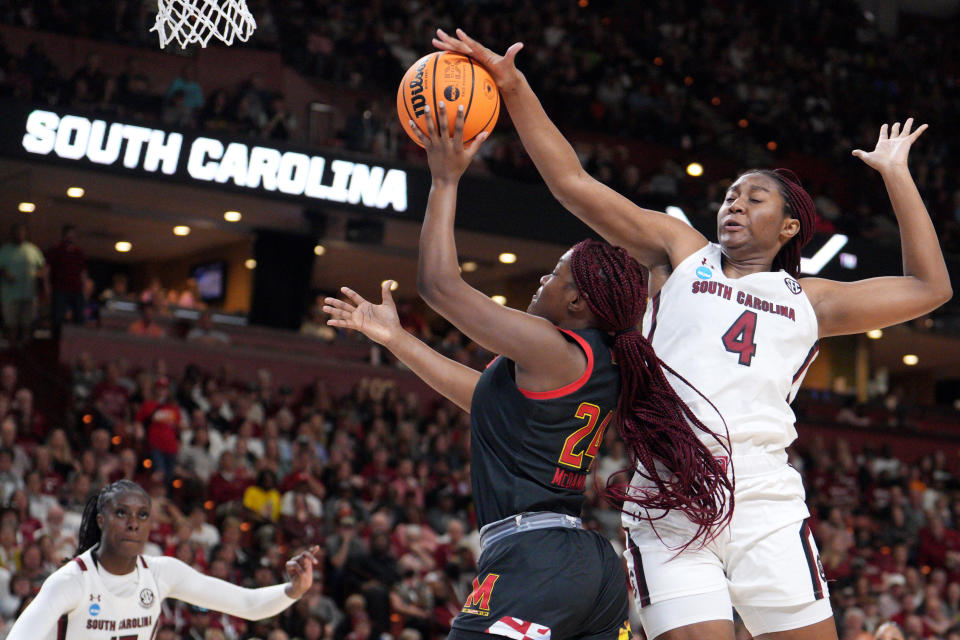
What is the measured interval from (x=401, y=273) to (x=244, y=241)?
10.3ft

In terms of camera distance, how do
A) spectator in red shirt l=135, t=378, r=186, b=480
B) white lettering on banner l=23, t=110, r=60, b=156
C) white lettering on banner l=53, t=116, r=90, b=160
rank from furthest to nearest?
white lettering on banner l=53, t=116, r=90, b=160
white lettering on banner l=23, t=110, r=60, b=156
spectator in red shirt l=135, t=378, r=186, b=480

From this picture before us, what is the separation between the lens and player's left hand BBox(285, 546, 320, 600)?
5.45 meters

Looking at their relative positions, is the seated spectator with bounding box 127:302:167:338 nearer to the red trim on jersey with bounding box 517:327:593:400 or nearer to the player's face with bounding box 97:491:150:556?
the player's face with bounding box 97:491:150:556

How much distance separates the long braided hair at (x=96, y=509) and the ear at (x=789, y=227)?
2997mm

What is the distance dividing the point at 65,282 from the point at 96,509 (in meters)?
11.9

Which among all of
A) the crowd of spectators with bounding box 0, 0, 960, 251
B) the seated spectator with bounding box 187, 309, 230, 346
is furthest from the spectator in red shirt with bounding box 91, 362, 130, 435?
the crowd of spectators with bounding box 0, 0, 960, 251

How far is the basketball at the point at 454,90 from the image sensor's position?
3.98 metres

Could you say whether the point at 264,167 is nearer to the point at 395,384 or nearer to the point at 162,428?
the point at 395,384

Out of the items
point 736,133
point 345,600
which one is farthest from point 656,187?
point 345,600

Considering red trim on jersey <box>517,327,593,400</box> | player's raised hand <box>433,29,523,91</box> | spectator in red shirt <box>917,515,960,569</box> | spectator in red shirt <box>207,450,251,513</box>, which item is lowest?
spectator in red shirt <box>917,515,960,569</box>

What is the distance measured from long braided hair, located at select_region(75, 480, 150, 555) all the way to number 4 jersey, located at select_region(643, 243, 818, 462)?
257cm

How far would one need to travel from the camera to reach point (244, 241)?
22.2 meters

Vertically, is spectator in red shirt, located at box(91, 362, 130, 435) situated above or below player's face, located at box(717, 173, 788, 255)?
below

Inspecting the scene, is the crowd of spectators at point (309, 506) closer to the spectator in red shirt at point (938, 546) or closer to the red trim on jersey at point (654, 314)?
the spectator in red shirt at point (938, 546)
